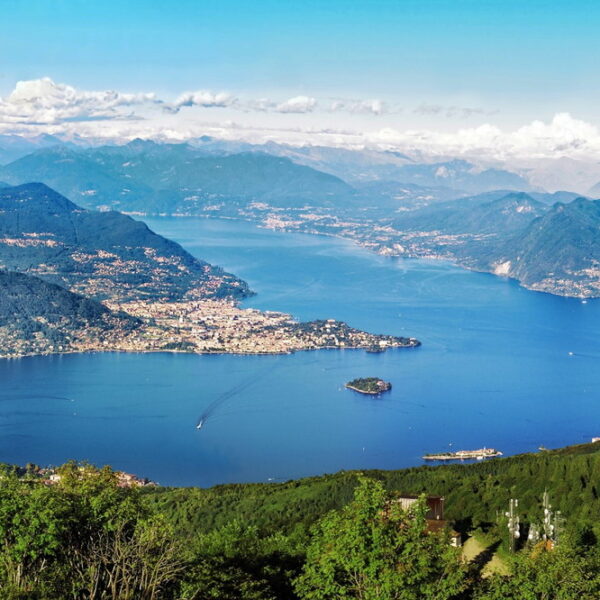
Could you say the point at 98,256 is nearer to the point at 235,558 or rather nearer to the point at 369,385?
the point at 369,385

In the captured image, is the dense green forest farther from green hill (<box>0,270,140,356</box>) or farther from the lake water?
green hill (<box>0,270,140,356</box>)

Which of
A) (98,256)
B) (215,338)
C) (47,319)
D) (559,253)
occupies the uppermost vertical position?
(559,253)

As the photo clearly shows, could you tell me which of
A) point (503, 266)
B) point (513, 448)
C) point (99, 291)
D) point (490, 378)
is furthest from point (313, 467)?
point (503, 266)

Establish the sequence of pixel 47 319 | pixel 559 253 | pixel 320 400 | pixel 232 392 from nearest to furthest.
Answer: pixel 320 400 < pixel 232 392 < pixel 47 319 < pixel 559 253

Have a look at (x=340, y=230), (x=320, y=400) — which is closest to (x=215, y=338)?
(x=320, y=400)

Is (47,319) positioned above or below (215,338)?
above

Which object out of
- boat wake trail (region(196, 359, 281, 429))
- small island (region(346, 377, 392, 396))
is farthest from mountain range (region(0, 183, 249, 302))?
small island (region(346, 377, 392, 396))

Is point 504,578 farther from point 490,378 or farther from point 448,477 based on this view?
point 490,378

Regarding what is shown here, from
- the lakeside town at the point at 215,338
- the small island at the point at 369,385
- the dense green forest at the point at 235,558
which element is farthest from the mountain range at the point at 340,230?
the dense green forest at the point at 235,558

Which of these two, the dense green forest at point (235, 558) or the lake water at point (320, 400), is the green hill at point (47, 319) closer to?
the lake water at point (320, 400)
